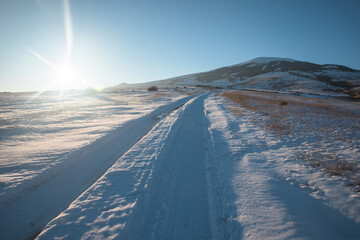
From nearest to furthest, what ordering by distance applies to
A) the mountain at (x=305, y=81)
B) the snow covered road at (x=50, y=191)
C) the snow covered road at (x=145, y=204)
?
the snow covered road at (x=145, y=204), the snow covered road at (x=50, y=191), the mountain at (x=305, y=81)

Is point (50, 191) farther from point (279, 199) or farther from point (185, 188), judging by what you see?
point (279, 199)

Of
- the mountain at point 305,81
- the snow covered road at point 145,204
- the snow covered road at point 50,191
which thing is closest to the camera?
the snow covered road at point 145,204

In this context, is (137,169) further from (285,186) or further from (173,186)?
(285,186)

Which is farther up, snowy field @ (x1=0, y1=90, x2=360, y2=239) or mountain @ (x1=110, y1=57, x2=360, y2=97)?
mountain @ (x1=110, y1=57, x2=360, y2=97)

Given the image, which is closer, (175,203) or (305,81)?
(175,203)

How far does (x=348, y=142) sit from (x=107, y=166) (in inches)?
379

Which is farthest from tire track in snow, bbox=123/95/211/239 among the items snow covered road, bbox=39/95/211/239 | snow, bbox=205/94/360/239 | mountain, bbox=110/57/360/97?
mountain, bbox=110/57/360/97

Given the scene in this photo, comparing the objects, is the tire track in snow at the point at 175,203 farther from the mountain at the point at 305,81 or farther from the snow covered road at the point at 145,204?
Result: the mountain at the point at 305,81

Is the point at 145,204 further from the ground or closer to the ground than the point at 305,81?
closer to the ground

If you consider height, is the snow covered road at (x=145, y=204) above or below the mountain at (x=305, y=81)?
→ below

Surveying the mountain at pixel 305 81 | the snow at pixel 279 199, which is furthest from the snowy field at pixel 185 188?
the mountain at pixel 305 81

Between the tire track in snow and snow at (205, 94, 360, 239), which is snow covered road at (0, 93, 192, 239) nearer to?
the tire track in snow

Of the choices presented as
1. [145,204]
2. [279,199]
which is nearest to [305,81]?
[279,199]

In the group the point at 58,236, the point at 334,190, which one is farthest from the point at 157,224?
the point at 334,190
